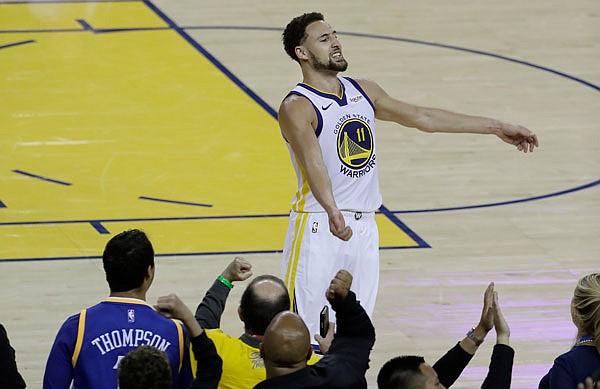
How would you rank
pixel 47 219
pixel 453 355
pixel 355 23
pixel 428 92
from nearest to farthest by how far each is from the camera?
pixel 453 355 → pixel 47 219 → pixel 428 92 → pixel 355 23

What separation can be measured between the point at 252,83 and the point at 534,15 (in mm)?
5154

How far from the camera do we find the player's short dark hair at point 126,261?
18.4 feet

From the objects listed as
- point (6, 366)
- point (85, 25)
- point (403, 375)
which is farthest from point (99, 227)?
point (85, 25)

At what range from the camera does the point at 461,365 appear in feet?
19.6

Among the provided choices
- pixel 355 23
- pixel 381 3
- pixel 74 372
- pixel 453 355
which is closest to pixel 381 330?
pixel 453 355

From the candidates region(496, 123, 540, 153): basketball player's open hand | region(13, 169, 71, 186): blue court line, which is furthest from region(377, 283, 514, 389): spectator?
region(13, 169, 71, 186): blue court line

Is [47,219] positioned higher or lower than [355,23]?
lower

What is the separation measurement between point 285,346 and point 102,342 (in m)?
0.92

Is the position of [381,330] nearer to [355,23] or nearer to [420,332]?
[420,332]

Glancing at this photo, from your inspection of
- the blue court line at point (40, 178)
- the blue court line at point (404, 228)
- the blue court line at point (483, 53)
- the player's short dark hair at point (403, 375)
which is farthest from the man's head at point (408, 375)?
the blue court line at point (483, 53)

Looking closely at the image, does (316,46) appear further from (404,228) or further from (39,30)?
(39,30)

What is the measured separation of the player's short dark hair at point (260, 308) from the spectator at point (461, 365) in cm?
66

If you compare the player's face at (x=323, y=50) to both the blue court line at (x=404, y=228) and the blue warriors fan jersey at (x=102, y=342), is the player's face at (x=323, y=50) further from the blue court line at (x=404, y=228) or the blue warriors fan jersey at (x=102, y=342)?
the blue court line at (x=404, y=228)

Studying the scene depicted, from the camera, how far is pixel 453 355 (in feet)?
19.6
